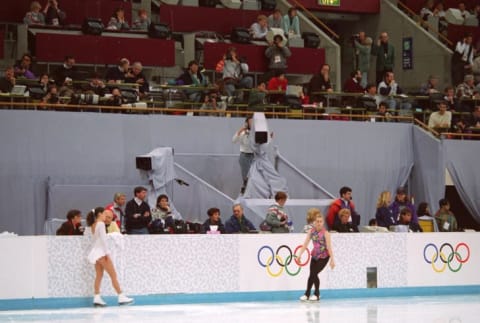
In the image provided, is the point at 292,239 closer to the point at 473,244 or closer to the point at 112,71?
the point at 473,244

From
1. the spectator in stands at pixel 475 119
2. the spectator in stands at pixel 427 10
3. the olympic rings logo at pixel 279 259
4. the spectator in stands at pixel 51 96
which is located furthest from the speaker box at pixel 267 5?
the olympic rings logo at pixel 279 259

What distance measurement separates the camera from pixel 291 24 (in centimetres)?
2547

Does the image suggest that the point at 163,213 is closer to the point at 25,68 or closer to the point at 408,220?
the point at 408,220

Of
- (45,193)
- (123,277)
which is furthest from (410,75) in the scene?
(123,277)

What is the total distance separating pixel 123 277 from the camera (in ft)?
51.7

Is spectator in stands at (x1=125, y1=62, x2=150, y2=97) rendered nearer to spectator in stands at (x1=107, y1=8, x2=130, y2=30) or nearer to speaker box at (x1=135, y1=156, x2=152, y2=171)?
speaker box at (x1=135, y1=156, x2=152, y2=171)

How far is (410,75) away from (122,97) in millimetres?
9656

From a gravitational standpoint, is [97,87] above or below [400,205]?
above

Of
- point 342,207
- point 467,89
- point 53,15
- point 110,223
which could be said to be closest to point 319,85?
point 467,89

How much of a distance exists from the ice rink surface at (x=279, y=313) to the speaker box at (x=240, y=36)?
366 inches

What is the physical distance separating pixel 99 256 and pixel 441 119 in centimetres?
1035

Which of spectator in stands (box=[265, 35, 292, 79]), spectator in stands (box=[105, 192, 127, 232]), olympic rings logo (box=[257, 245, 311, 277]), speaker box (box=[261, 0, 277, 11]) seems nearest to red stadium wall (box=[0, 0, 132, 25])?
spectator in stands (box=[265, 35, 292, 79])

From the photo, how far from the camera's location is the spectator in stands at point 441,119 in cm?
2339

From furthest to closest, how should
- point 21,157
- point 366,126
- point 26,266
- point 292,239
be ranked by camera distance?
point 366,126 < point 21,157 < point 292,239 < point 26,266
